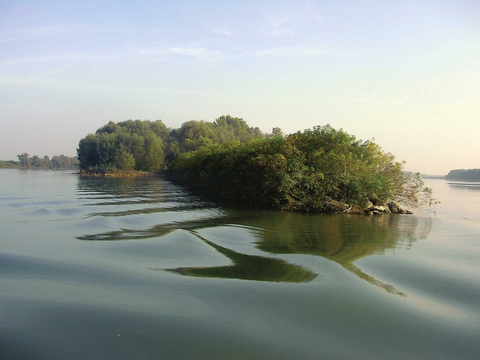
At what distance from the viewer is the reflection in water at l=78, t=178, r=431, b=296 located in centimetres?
686

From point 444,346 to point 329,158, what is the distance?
1426cm

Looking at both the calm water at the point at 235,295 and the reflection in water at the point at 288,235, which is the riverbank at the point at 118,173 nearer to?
the reflection in water at the point at 288,235

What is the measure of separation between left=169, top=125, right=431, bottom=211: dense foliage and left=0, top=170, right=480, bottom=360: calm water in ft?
21.3

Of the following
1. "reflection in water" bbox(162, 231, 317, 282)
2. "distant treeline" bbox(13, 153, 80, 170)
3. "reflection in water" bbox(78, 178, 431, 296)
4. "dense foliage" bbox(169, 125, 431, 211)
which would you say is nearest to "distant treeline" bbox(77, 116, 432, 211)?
"dense foliage" bbox(169, 125, 431, 211)

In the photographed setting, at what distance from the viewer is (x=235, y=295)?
557cm

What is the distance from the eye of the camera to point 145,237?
10086 mm

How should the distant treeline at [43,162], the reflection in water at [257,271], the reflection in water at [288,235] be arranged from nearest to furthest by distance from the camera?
the reflection in water at [257,271] → the reflection in water at [288,235] → the distant treeline at [43,162]

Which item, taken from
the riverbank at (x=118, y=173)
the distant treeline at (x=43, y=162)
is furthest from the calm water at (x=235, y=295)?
the distant treeline at (x=43, y=162)

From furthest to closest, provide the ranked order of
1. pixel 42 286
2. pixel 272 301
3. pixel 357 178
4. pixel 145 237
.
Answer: pixel 357 178 < pixel 145 237 < pixel 42 286 < pixel 272 301

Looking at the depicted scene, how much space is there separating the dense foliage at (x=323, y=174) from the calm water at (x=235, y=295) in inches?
255

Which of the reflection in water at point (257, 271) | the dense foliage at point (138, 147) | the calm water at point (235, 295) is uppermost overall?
the dense foliage at point (138, 147)

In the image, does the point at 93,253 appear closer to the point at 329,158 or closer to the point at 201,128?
the point at 329,158

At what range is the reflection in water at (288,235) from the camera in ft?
22.5

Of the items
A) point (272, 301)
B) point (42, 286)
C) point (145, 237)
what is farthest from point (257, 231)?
point (42, 286)
